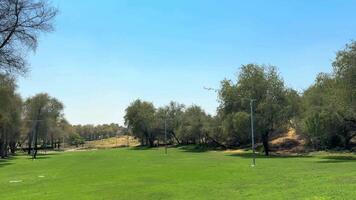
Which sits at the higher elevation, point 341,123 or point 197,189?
point 341,123

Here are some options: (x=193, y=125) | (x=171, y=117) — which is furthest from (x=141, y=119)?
(x=193, y=125)

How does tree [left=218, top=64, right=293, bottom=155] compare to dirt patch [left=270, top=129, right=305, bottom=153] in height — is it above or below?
above

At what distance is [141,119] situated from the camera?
474 ft

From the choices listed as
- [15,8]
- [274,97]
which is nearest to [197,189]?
[15,8]

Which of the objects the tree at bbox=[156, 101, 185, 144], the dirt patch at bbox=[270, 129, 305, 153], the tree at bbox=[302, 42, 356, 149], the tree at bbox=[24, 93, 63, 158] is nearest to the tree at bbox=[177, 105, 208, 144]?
the tree at bbox=[156, 101, 185, 144]

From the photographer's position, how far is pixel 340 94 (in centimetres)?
5225

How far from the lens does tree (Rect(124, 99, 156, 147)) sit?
14412cm

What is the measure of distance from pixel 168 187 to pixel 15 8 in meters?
15.5

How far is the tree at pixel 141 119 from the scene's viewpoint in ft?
473

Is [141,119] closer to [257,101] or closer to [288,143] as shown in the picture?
[288,143]

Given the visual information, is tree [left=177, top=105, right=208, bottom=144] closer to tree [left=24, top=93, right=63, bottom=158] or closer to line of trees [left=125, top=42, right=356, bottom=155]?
line of trees [left=125, top=42, right=356, bottom=155]

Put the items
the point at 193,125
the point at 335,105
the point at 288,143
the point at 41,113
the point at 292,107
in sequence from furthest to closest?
1. the point at 193,125
2. the point at 41,113
3. the point at 288,143
4. the point at 292,107
5. the point at 335,105

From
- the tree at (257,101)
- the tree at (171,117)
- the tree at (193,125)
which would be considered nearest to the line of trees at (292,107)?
the tree at (257,101)

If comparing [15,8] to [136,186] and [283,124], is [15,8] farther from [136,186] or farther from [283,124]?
[283,124]
